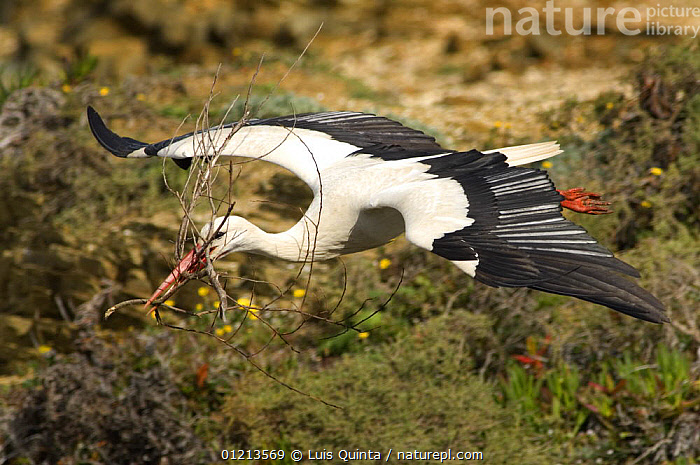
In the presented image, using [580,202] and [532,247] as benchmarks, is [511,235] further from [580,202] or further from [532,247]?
[580,202]

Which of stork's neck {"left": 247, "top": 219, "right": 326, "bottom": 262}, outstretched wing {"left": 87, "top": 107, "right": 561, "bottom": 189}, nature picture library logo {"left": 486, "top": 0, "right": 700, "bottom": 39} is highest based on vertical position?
nature picture library logo {"left": 486, "top": 0, "right": 700, "bottom": 39}

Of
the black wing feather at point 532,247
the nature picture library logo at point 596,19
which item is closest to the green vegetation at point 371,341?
the black wing feather at point 532,247

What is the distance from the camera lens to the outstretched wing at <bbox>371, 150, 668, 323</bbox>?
9.91 ft

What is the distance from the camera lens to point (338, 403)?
4914 millimetres

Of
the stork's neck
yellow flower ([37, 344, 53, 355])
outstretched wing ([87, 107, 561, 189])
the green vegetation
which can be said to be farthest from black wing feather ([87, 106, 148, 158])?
yellow flower ([37, 344, 53, 355])

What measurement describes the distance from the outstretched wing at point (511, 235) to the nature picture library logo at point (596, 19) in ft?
23.7

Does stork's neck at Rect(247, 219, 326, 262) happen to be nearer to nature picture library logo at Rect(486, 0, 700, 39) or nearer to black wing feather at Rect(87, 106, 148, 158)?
black wing feather at Rect(87, 106, 148, 158)

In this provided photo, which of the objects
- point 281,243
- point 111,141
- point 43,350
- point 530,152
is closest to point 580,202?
point 530,152

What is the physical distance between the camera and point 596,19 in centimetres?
1038

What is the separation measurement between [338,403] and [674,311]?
6.99 ft

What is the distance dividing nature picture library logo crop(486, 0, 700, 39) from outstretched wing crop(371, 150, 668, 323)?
7.21 metres

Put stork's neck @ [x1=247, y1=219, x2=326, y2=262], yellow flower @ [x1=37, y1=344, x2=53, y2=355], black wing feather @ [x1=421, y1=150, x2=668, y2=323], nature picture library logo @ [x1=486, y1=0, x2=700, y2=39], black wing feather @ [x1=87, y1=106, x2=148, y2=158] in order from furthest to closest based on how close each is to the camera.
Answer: nature picture library logo @ [x1=486, y1=0, x2=700, y2=39]
yellow flower @ [x1=37, y1=344, x2=53, y2=355]
black wing feather @ [x1=87, y1=106, x2=148, y2=158]
stork's neck @ [x1=247, y1=219, x2=326, y2=262]
black wing feather @ [x1=421, y1=150, x2=668, y2=323]

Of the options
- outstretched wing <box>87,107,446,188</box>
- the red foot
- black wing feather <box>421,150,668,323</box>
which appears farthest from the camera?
outstretched wing <box>87,107,446,188</box>

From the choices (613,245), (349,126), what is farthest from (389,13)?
(349,126)
